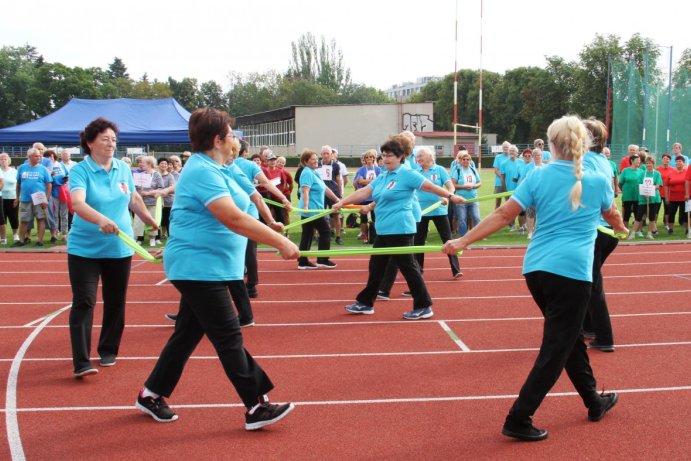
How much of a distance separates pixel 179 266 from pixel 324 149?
10.2m

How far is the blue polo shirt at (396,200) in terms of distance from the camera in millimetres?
7629

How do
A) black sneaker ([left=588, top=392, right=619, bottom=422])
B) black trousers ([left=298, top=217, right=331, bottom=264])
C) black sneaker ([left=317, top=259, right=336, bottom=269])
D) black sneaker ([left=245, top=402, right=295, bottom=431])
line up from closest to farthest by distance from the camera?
black sneaker ([left=245, top=402, right=295, bottom=431]) < black sneaker ([left=588, top=392, right=619, bottom=422]) < black trousers ([left=298, top=217, right=331, bottom=264]) < black sneaker ([left=317, top=259, right=336, bottom=269])

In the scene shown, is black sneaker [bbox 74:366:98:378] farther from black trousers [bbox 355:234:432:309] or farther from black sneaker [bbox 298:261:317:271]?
black sneaker [bbox 298:261:317:271]

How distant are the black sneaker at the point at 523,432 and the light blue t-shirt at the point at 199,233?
1952mm

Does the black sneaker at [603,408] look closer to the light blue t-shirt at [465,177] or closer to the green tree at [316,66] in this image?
the light blue t-shirt at [465,177]

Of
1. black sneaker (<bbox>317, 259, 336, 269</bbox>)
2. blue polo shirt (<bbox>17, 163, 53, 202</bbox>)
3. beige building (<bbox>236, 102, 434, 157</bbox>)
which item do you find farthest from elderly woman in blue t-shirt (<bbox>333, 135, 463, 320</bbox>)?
beige building (<bbox>236, 102, 434, 157</bbox>)

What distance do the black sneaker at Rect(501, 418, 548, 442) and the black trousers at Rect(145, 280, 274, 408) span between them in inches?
60.3

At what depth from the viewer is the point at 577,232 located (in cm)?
419

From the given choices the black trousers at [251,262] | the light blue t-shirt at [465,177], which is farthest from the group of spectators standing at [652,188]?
the black trousers at [251,262]

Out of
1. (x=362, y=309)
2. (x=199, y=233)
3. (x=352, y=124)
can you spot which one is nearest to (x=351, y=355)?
(x=362, y=309)

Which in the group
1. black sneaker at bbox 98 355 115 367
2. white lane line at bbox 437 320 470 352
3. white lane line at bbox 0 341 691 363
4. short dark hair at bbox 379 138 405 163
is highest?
short dark hair at bbox 379 138 405 163

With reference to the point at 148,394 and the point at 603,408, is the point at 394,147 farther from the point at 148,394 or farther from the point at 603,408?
the point at 148,394

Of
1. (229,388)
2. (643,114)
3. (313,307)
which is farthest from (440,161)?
(229,388)

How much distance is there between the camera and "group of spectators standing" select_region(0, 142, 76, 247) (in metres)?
14.5
